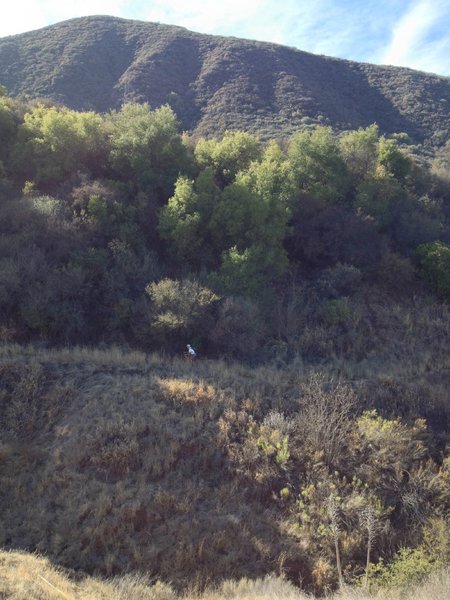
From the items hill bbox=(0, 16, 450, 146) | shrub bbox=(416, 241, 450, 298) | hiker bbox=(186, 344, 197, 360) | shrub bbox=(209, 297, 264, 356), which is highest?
hill bbox=(0, 16, 450, 146)

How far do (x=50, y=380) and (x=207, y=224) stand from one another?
25.7 ft

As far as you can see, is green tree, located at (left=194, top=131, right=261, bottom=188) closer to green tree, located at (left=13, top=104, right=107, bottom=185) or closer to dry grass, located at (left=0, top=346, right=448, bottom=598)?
green tree, located at (left=13, top=104, right=107, bottom=185)

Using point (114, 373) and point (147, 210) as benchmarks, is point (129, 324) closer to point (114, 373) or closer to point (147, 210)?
point (114, 373)

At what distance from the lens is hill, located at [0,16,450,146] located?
114 ft

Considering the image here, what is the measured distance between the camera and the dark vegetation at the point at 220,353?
28.5 feet

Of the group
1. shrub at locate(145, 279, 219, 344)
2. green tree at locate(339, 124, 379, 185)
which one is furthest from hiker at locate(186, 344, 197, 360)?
green tree at locate(339, 124, 379, 185)

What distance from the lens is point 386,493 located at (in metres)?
9.67

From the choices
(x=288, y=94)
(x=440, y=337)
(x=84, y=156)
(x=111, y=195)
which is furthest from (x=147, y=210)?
(x=288, y=94)

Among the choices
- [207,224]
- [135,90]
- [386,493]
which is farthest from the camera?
[135,90]

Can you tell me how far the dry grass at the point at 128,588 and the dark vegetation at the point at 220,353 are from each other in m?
0.45

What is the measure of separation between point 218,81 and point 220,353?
1213 inches

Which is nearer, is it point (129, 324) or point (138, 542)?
point (138, 542)

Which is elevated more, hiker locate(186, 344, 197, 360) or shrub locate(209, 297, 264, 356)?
shrub locate(209, 297, 264, 356)

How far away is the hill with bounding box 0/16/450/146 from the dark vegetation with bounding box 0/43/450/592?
12.6 meters
